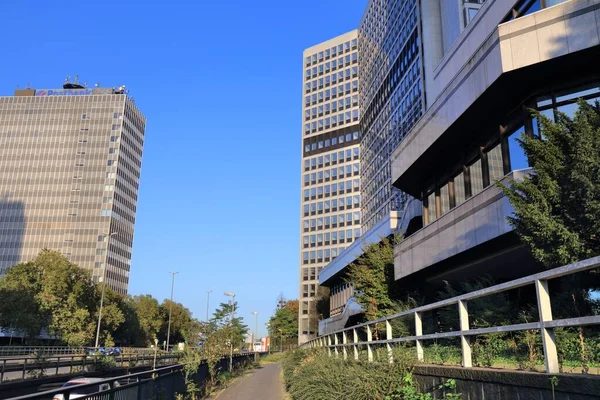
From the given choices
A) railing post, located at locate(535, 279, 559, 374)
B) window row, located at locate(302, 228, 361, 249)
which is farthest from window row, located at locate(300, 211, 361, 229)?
railing post, located at locate(535, 279, 559, 374)

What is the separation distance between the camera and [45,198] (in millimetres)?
139625

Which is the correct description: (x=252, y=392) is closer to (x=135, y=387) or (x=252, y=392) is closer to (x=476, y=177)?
(x=476, y=177)

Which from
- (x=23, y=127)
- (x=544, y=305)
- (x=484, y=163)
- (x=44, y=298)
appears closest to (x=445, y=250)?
(x=484, y=163)

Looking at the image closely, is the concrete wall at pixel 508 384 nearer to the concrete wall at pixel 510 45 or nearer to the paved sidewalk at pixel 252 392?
the concrete wall at pixel 510 45

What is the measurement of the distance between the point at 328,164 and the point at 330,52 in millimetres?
26379

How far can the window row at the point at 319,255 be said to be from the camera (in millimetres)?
106906

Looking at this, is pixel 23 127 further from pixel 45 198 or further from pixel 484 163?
pixel 484 163

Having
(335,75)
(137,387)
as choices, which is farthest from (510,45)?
(335,75)

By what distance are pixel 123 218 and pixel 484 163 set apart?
14050 cm

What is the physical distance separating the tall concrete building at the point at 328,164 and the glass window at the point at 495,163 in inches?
3425

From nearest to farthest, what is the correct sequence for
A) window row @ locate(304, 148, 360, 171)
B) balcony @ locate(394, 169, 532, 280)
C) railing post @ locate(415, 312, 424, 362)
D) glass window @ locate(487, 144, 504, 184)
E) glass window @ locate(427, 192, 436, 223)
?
railing post @ locate(415, 312, 424, 362) → balcony @ locate(394, 169, 532, 280) → glass window @ locate(487, 144, 504, 184) → glass window @ locate(427, 192, 436, 223) → window row @ locate(304, 148, 360, 171)

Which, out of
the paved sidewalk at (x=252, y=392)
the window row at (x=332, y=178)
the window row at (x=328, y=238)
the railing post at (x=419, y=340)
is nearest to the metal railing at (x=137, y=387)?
A: the paved sidewalk at (x=252, y=392)

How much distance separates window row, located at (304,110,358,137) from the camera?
109 metres

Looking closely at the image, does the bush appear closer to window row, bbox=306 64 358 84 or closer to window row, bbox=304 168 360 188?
window row, bbox=304 168 360 188
